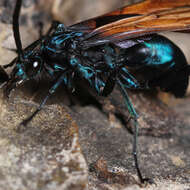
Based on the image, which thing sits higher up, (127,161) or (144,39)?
(144,39)

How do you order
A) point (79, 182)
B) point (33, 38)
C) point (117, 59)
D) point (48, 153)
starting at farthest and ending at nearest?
point (33, 38)
point (117, 59)
point (48, 153)
point (79, 182)

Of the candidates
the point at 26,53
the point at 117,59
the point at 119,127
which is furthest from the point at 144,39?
the point at 26,53

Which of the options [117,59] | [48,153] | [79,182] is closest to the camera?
[79,182]

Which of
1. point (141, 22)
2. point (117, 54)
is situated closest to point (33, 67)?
point (117, 54)

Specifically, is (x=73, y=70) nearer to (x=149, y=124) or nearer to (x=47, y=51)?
(x=47, y=51)

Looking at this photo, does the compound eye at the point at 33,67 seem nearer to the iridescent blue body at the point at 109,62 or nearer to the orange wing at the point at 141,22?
the iridescent blue body at the point at 109,62

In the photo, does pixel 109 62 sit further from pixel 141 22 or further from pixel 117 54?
pixel 141 22

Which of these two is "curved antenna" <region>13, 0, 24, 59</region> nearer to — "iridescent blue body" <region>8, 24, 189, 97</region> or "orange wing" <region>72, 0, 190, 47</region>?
"iridescent blue body" <region>8, 24, 189, 97</region>
